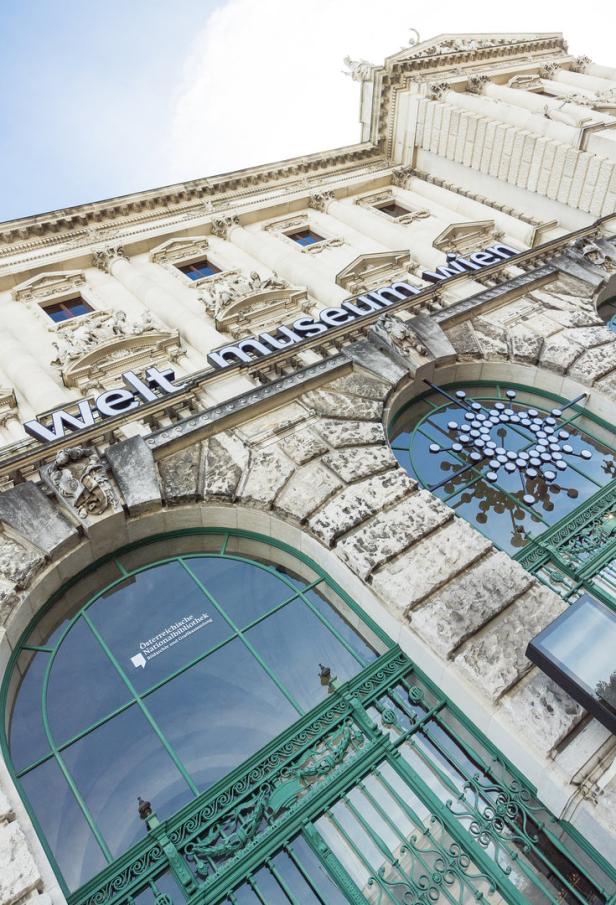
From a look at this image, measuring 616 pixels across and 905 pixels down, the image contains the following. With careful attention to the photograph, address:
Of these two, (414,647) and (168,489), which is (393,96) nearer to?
(168,489)

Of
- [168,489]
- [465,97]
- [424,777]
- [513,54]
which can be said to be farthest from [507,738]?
[513,54]

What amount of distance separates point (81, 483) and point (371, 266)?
46.7ft

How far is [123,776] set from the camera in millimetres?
8758

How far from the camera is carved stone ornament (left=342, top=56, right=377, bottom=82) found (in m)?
29.1

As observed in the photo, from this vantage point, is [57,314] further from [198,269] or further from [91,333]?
[198,269]

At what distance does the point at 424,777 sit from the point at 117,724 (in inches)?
178

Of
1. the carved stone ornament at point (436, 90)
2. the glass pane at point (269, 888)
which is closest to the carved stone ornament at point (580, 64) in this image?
the carved stone ornament at point (436, 90)

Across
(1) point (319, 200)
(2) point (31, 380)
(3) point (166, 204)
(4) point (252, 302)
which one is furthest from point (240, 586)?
(1) point (319, 200)

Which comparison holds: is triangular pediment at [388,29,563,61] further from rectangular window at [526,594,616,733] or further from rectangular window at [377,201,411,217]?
rectangular window at [526,594,616,733]

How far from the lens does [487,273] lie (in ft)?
61.1

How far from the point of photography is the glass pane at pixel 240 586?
1081cm

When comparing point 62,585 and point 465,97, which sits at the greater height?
point 465,97

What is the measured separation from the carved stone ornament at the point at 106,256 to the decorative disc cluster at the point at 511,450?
13.7m

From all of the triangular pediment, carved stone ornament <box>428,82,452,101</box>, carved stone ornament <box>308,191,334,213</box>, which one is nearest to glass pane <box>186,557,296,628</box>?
carved stone ornament <box>308,191,334,213</box>
